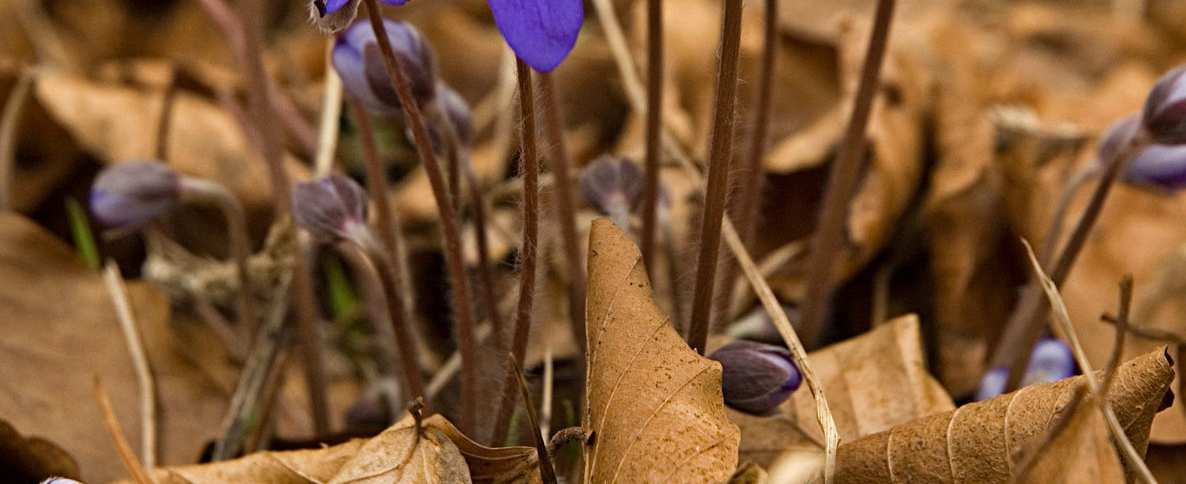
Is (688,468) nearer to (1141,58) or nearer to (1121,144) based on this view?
(1121,144)

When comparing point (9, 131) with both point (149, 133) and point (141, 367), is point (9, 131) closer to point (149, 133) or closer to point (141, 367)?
point (149, 133)

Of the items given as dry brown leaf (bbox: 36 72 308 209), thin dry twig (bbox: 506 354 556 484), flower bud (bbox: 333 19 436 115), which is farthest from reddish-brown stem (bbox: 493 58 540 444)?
dry brown leaf (bbox: 36 72 308 209)

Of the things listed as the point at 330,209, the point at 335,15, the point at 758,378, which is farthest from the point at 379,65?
the point at 758,378

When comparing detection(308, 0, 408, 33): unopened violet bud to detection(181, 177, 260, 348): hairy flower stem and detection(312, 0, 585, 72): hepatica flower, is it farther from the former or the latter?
detection(181, 177, 260, 348): hairy flower stem

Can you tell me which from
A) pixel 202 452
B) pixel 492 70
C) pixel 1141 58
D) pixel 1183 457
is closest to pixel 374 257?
pixel 202 452

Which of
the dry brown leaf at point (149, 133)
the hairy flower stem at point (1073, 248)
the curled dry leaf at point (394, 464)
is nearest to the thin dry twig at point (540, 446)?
the curled dry leaf at point (394, 464)
